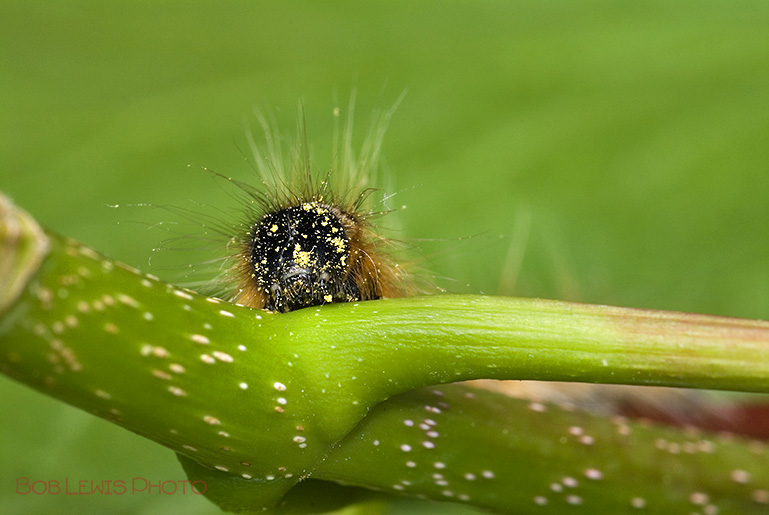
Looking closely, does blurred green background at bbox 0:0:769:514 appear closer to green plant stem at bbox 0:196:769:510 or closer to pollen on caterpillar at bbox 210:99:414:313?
pollen on caterpillar at bbox 210:99:414:313

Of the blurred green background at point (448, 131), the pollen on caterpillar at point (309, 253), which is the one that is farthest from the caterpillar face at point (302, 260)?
the blurred green background at point (448, 131)

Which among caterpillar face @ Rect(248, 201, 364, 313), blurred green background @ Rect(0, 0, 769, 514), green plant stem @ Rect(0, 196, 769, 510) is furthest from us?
blurred green background @ Rect(0, 0, 769, 514)

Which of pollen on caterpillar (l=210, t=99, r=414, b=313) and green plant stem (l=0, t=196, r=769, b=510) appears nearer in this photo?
green plant stem (l=0, t=196, r=769, b=510)

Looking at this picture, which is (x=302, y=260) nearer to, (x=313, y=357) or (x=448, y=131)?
(x=313, y=357)

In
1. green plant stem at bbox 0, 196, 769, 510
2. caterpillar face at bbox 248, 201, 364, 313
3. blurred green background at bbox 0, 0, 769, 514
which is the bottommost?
green plant stem at bbox 0, 196, 769, 510

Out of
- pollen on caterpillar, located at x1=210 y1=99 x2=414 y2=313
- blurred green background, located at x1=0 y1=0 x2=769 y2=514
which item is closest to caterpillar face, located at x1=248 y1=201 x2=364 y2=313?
pollen on caterpillar, located at x1=210 y1=99 x2=414 y2=313

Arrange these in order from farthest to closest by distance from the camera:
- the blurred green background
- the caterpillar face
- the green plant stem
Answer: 1. the blurred green background
2. the caterpillar face
3. the green plant stem

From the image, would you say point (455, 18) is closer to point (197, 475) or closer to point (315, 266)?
point (315, 266)
